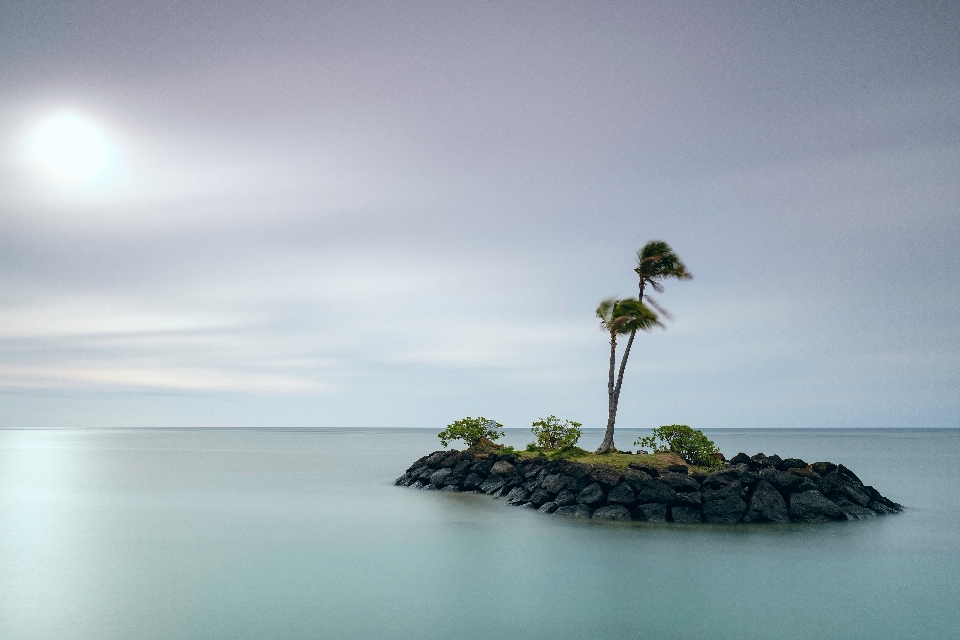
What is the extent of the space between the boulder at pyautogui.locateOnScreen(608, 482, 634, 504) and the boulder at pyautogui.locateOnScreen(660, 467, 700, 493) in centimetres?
147

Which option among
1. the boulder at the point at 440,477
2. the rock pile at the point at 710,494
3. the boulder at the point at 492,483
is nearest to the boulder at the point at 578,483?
the rock pile at the point at 710,494

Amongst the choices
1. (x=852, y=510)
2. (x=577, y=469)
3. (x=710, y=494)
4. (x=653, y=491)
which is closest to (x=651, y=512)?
(x=653, y=491)

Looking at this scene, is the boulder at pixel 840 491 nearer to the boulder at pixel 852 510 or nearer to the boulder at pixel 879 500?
the boulder at pixel 852 510

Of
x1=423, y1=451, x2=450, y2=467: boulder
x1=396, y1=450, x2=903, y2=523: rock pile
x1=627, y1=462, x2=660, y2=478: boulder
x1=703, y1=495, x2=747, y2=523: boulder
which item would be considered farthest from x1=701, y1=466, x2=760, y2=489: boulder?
x1=423, y1=451, x2=450, y2=467: boulder

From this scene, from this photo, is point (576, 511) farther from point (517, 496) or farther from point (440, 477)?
point (440, 477)

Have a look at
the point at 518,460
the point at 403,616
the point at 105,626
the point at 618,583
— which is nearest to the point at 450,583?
the point at 403,616

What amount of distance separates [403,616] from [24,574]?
13710 millimetres

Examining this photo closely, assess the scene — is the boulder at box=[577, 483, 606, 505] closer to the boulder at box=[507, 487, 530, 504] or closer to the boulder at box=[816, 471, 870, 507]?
the boulder at box=[507, 487, 530, 504]

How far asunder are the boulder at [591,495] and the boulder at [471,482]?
36.3 feet

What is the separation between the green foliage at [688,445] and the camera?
3180 centimetres

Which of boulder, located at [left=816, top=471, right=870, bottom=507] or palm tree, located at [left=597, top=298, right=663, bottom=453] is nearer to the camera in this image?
boulder, located at [left=816, top=471, right=870, bottom=507]

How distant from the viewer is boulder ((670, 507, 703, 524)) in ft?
88.5

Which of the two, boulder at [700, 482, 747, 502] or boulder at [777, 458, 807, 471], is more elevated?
boulder at [777, 458, 807, 471]

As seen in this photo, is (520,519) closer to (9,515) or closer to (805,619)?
(805,619)
